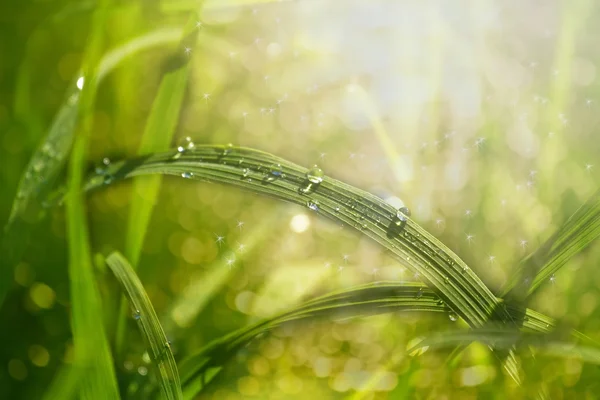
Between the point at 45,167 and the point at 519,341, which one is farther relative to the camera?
the point at 45,167

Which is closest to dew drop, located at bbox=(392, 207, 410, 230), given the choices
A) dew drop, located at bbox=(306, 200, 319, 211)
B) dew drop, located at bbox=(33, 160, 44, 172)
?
dew drop, located at bbox=(306, 200, 319, 211)

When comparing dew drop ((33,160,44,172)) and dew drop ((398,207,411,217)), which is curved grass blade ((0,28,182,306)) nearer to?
dew drop ((33,160,44,172))

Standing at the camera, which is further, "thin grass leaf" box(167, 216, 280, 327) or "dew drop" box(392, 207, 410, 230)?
"thin grass leaf" box(167, 216, 280, 327)

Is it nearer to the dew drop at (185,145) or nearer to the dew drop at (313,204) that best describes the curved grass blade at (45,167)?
the dew drop at (185,145)

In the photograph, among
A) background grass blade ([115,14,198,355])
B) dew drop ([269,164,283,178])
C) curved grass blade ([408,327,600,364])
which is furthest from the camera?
background grass blade ([115,14,198,355])

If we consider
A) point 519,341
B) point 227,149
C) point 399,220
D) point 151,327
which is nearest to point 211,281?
point 151,327

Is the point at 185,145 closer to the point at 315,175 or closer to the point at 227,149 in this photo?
the point at 227,149
